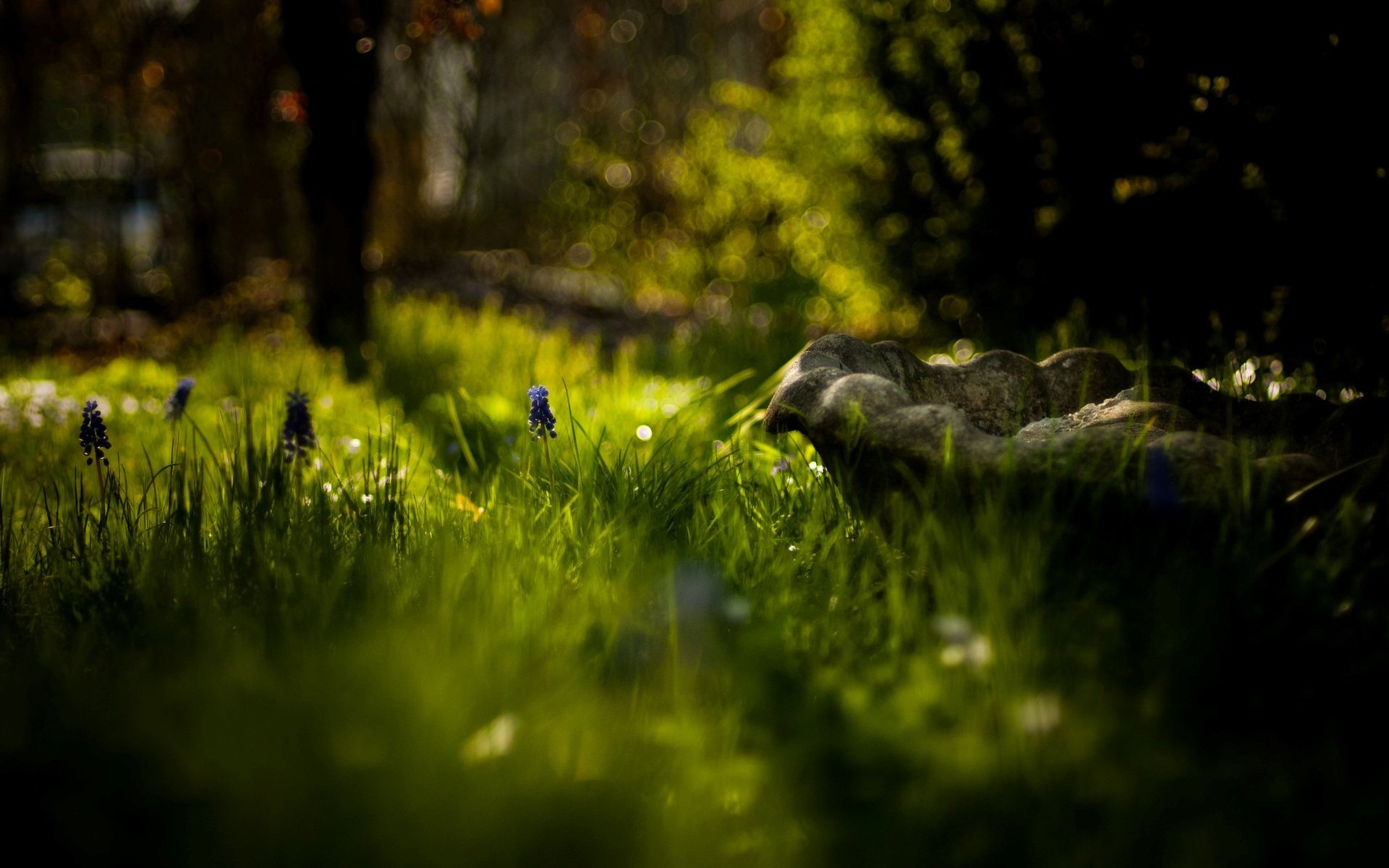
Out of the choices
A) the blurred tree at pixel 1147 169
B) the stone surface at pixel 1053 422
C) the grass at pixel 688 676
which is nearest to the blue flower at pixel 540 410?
the grass at pixel 688 676

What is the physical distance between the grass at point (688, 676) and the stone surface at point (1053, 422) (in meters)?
0.08

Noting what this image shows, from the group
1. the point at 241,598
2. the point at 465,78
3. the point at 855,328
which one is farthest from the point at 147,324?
the point at 241,598

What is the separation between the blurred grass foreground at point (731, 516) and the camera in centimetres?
134

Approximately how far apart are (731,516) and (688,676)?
1.84ft

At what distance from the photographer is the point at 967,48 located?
4645mm

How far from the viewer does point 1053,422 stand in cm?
219

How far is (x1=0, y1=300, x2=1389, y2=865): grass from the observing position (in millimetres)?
1298

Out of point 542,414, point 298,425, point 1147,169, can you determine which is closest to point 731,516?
point 542,414

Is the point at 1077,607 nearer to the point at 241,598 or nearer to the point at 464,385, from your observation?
the point at 241,598

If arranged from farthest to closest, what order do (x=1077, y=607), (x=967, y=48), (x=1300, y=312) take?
1. (x=967, y=48)
2. (x=1300, y=312)
3. (x=1077, y=607)

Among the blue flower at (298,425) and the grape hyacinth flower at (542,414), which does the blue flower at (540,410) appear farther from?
the blue flower at (298,425)

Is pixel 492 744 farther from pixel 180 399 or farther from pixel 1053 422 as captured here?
pixel 180 399

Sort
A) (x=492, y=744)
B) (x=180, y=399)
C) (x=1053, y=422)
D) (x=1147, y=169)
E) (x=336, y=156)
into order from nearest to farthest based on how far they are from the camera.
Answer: (x=492, y=744), (x=1053, y=422), (x=180, y=399), (x=1147, y=169), (x=336, y=156)

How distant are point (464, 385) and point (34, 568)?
2.23 meters
